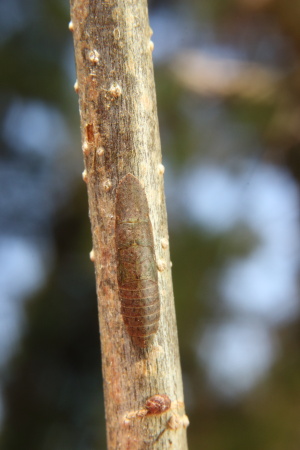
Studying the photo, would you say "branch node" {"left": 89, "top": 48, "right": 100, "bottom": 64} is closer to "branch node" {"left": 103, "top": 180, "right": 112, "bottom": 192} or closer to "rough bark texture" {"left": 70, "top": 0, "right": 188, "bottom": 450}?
"rough bark texture" {"left": 70, "top": 0, "right": 188, "bottom": 450}

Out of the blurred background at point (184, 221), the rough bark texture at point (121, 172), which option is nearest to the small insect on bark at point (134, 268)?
the rough bark texture at point (121, 172)

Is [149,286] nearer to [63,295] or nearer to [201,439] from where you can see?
[63,295]

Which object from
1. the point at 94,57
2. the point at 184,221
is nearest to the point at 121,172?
the point at 94,57

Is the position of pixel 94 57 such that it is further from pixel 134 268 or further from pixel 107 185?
pixel 134 268

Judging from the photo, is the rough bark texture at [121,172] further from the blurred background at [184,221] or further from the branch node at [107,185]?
the blurred background at [184,221]

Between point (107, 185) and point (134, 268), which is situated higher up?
point (107, 185)

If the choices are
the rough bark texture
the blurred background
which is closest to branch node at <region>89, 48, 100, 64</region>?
the rough bark texture

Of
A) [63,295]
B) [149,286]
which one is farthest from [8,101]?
[149,286]
